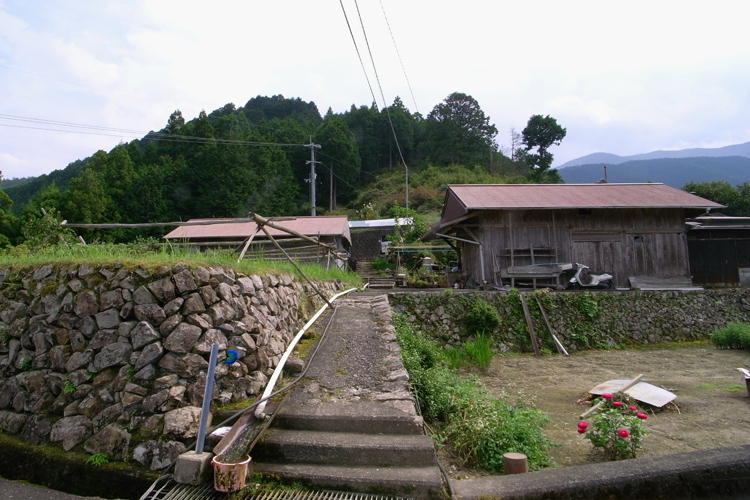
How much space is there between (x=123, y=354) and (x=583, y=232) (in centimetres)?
1570

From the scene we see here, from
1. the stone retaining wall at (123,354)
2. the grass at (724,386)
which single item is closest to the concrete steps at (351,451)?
the stone retaining wall at (123,354)

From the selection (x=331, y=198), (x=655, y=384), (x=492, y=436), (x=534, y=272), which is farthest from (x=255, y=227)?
(x=331, y=198)

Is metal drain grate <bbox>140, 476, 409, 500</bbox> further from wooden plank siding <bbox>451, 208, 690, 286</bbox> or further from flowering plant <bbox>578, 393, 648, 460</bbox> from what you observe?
wooden plank siding <bbox>451, 208, 690, 286</bbox>

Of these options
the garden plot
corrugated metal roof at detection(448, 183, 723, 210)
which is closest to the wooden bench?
corrugated metal roof at detection(448, 183, 723, 210)

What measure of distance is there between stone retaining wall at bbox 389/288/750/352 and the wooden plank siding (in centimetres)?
169

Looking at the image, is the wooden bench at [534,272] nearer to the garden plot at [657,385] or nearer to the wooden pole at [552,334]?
the wooden pole at [552,334]

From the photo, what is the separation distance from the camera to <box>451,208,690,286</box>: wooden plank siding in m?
15.5

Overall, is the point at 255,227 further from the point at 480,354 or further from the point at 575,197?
the point at 575,197

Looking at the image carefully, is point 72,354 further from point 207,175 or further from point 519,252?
point 207,175

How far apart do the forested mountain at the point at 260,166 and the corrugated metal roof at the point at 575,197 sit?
386cm

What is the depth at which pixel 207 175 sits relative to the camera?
3506 cm

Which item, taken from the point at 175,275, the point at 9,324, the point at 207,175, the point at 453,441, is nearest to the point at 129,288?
the point at 175,275

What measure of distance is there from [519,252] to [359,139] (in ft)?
159

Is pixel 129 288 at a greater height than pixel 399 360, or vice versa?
pixel 129 288
